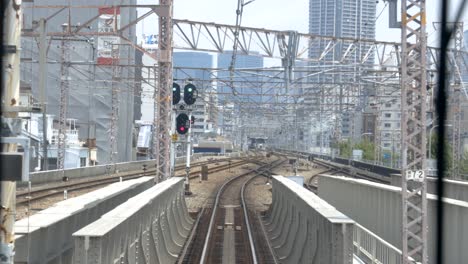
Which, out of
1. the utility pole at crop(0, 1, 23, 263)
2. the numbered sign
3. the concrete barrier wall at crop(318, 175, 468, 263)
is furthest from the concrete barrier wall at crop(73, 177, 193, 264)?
the concrete barrier wall at crop(318, 175, 468, 263)

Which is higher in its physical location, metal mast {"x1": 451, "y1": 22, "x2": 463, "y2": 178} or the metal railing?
metal mast {"x1": 451, "y1": 22, "x2": 463, "y2": 178}

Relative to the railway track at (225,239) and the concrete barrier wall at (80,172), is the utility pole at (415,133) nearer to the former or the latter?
the railway track at (225,239)

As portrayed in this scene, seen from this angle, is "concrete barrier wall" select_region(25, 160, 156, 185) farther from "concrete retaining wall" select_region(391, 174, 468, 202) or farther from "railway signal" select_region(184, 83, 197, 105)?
"concrete retaining wall" select_region(391, 174, 468, 202)

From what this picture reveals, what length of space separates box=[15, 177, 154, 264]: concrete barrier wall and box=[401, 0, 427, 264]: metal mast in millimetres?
4797

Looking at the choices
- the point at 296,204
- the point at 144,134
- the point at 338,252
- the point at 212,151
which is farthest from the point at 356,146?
the point at 338,252

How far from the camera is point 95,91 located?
54.8m

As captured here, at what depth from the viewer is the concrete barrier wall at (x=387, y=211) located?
28.0 ft

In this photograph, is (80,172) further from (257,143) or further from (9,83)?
(257,143)

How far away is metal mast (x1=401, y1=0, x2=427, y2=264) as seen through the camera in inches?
368

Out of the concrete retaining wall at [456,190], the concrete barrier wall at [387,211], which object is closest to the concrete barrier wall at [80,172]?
the concrete barrier wall at [387,211]

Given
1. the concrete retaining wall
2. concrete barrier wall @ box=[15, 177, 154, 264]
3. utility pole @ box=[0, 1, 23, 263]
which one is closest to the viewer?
utility pole @ box=[0, 1, 23, 263]

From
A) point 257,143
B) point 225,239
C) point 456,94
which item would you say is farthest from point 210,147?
point 225,239

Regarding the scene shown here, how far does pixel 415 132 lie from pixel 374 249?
199 cm

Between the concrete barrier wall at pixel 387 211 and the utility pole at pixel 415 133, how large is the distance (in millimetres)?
398
